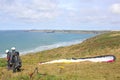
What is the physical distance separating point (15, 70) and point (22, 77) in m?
4.40

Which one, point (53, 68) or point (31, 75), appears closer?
point (31, 75)

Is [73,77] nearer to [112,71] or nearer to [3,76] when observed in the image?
[112,71]

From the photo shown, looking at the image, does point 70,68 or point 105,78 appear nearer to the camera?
point 105,78

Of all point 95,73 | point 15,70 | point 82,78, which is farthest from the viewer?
point 15,70

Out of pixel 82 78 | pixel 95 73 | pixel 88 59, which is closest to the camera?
pixel 82 78

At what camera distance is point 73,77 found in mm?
24062

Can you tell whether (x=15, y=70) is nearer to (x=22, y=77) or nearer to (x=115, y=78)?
(x=22, y=77)

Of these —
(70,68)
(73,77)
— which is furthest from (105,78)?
(70,68)

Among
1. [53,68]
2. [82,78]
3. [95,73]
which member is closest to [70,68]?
[53,68]

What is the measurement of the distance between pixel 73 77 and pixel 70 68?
19.1ft

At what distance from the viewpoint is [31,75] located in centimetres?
2442

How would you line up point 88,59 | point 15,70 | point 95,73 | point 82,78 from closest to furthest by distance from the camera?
point 82,78
point 95,73
point 15,70
point 88,59

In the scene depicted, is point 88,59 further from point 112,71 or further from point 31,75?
point 31,75

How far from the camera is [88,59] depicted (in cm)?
3538
